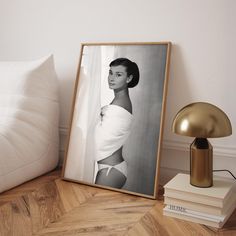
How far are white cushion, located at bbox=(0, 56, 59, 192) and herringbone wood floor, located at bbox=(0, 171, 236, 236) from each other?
5.1 inches

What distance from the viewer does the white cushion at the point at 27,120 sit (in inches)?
55.9

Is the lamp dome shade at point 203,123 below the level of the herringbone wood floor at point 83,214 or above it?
above

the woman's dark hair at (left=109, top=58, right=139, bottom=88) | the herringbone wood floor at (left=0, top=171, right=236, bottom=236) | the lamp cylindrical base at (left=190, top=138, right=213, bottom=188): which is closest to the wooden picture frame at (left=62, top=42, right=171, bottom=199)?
the woman's dark hair at (left=109, top=58, right=139, bottom=88)

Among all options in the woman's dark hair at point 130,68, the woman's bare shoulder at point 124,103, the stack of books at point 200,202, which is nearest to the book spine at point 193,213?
the stack of books at point 200,202

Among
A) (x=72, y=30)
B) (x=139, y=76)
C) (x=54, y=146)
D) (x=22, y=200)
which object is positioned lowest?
→ (x=22, y=200)

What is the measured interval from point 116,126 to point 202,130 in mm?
513

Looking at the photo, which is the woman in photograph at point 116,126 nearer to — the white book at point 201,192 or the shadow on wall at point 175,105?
the shadow on wall at point 175,105

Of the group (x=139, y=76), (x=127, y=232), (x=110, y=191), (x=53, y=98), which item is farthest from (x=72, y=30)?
(x=127, y=232)

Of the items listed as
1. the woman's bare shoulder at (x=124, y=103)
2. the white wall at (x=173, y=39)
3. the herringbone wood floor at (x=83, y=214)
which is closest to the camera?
the herringbone wood floor at (x=83, y=214)

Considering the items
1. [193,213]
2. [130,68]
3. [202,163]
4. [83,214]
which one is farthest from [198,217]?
[130,68]

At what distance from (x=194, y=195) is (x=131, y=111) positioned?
1.71 feet

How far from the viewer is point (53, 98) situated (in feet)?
5.57

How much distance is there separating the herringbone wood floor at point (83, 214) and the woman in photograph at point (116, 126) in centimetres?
10

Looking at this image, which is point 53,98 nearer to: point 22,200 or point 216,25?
point 22,200
